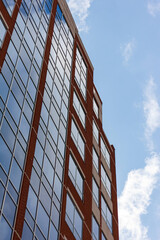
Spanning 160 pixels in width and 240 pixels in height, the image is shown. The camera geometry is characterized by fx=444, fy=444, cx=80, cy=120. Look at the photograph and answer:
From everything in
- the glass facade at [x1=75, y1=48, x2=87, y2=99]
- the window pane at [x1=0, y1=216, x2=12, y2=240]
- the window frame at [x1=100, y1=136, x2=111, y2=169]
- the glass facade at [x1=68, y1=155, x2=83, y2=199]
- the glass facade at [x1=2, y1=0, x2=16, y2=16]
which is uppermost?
the glass facade at [x1=75, y1=48, x2=87, y2=99]

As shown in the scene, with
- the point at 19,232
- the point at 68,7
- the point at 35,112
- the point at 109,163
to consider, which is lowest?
the point at 19,232

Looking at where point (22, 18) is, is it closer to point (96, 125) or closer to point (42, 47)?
point (42, 47)

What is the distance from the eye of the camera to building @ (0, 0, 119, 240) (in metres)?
22.6

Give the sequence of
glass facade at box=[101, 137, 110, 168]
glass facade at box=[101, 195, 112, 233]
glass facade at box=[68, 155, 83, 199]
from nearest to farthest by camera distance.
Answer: glass facade at box=[68, 155, 83, 199]
glass facade at box=[101, 195, 112, 233]
glass facade at box=[101, 137, 110, 168]

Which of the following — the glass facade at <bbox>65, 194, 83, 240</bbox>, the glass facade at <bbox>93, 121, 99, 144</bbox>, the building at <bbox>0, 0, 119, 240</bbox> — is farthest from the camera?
the glass facade at <bbox>93, 121, 99, 144</bbox>

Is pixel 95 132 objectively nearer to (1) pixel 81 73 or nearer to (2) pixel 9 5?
(1) pixel 81 73

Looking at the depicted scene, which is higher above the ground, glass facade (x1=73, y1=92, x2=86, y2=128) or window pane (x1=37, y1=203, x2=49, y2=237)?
glass facade (x1=73, y1=92, x2=86, y2=128)

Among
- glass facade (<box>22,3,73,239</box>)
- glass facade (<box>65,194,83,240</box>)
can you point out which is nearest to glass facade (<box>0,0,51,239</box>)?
glass facade (<box>22,3,73,239</box>)

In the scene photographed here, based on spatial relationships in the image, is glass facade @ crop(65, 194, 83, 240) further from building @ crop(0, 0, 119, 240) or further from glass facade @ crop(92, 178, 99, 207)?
glass facade @ crop(92, 178, 99, 207)

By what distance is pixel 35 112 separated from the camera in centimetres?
2689

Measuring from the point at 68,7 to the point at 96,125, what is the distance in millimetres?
11294

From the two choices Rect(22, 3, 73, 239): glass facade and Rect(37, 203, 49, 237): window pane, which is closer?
Rect(37, 203, 49, 237): window pane

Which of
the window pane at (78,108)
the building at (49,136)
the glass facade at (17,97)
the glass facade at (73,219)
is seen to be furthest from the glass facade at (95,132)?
the glass facade at (73,219)

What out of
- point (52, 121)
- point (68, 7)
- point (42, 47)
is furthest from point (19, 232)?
point (68, 7)
